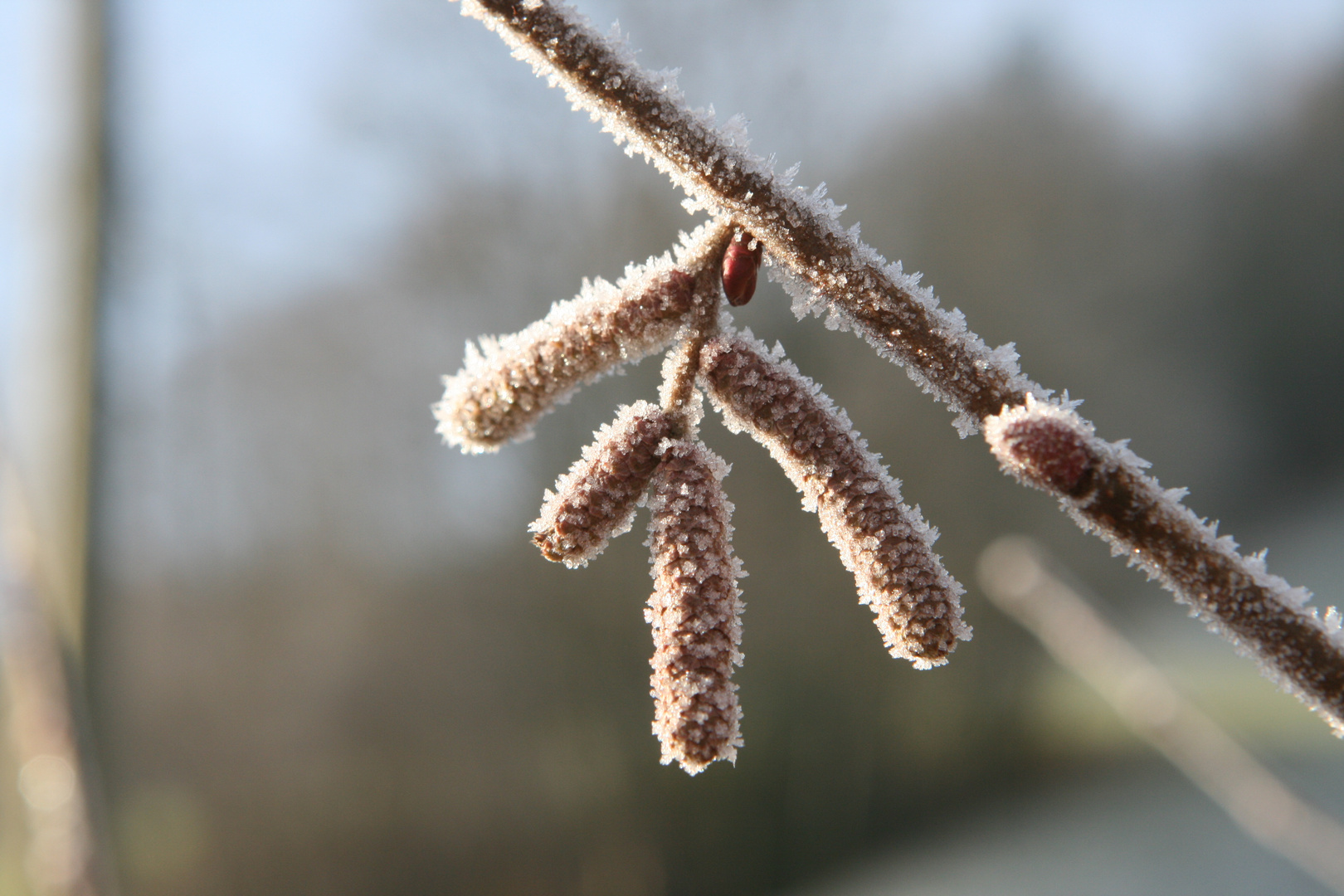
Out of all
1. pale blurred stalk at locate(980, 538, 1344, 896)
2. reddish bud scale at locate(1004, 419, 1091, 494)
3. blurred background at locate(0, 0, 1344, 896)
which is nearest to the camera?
reddish bud scale at locate(1004, 419, 1091, 494)

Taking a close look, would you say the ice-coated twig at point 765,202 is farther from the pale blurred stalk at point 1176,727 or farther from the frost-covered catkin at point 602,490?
the pale blurred stalk at point 1176,727

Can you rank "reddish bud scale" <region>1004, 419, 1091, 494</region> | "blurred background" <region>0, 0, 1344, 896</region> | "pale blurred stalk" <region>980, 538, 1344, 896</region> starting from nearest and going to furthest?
"reddish bud scale" <region>1004, 419, 1091, 494</region> < "pale blurred stalk" <region>980, 538, 1344, 896</region> < "blurred background" <region>0, 0, 1344, 896</region>

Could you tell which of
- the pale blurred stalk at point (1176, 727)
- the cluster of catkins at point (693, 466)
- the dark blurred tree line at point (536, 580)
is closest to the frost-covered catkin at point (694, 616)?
the cluster of catkins at point (693, 466)

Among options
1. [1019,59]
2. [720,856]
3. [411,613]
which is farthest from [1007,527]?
[411,613]

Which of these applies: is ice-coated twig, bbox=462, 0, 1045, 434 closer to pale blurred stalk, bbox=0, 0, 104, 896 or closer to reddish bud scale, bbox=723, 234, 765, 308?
reddish bud scale, bbox=723, 234, 765, 308

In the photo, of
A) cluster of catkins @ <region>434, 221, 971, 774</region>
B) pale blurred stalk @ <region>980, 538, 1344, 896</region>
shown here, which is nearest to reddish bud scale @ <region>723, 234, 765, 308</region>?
cluster of catkins @ <region>434, 221, 971, 774</region>

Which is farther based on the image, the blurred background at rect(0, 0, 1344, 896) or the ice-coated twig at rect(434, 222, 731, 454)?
the blurred background at rect(0, 0, 1344, 896)
